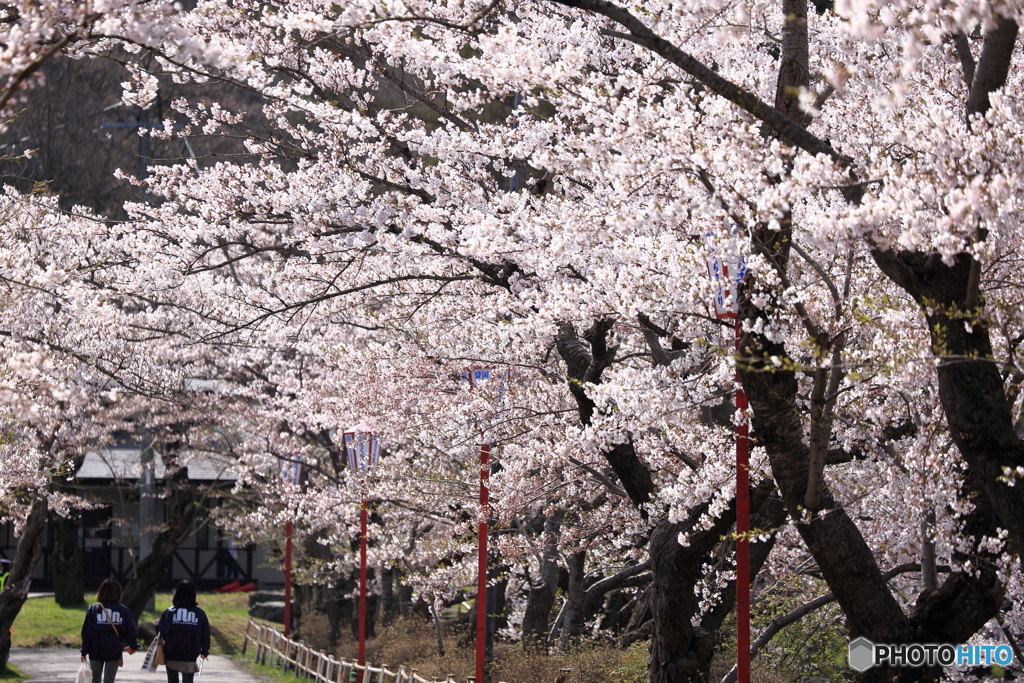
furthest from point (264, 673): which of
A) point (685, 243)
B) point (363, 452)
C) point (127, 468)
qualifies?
point (685, 243)

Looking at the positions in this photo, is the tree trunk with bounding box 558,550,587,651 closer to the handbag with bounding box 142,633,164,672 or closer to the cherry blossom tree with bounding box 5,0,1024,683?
the cherry blossom tree with bounding box 5,0,1024,683

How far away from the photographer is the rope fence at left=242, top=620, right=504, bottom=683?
12.8 meters

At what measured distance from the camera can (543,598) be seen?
48.9 ft

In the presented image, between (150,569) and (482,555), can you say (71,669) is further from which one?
(482,555)

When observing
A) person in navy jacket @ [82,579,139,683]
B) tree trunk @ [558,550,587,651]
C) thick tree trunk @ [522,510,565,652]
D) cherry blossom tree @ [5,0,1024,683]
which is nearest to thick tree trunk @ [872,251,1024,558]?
cherry blossom tree @ [5,0,1024,683]

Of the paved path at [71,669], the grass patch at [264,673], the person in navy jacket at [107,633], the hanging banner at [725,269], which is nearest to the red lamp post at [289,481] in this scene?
the grass patch at [264,673]

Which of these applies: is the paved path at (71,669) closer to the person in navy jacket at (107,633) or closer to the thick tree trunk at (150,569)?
the thick tree trunk at (150,569)

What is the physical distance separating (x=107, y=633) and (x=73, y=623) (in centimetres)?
1566

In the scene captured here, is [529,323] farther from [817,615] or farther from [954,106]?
[817,615]

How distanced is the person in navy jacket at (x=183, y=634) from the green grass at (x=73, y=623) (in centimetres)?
1338

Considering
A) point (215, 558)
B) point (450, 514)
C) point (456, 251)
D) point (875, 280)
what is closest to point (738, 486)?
point (875, 280)

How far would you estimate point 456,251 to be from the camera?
9117 millimetres

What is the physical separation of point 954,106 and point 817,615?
22.1 feet

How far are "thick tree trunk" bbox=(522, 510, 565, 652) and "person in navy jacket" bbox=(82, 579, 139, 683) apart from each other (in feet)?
15.2
